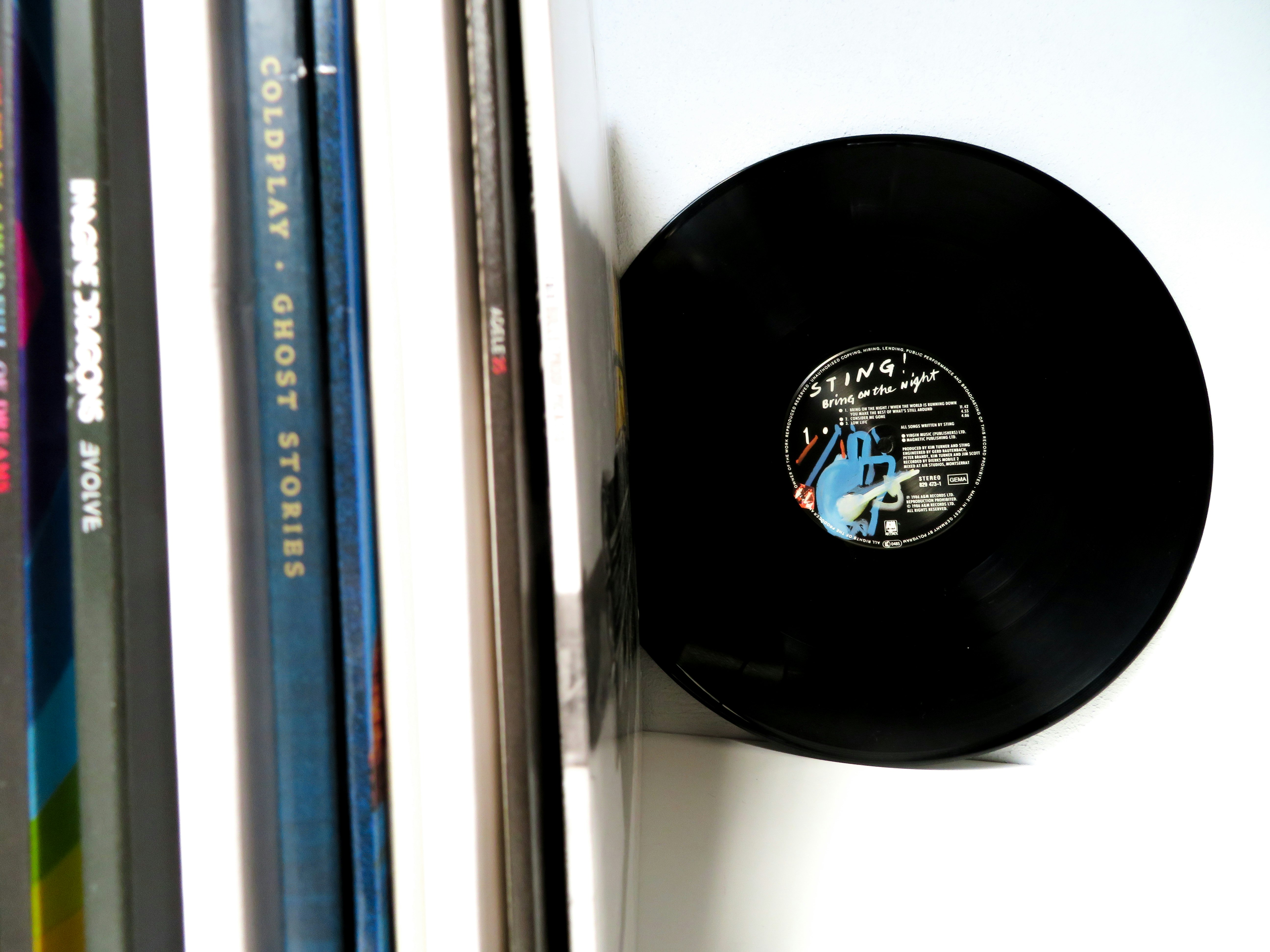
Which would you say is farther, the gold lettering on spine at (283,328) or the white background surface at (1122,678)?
the white background surface at (1122,678)

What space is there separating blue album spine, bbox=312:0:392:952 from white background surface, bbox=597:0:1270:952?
0.43 m

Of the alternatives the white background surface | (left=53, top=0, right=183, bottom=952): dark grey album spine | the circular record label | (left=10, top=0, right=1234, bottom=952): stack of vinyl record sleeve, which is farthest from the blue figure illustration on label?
(left=53, top=0, right=183, bottom=952): dark grey album spine

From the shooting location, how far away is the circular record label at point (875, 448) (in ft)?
1.87

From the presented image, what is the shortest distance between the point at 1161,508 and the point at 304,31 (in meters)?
0.68

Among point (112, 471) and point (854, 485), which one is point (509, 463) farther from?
point (854, 485)

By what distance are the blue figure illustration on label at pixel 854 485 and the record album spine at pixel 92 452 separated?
0.49 m

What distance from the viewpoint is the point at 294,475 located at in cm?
21

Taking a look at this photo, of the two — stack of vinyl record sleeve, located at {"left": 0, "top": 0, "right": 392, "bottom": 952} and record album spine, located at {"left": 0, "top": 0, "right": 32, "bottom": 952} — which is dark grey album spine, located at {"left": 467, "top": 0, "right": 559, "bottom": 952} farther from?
record album spine, located at {"left": 0, "top": 0, "right": 32, "bottom": 952}

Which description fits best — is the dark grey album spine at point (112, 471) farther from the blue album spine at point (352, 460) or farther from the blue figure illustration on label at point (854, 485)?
the blue figure illustration on label at point (854, 485)

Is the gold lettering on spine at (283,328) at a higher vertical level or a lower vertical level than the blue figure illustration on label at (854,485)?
higher

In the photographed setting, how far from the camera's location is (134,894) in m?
0.22

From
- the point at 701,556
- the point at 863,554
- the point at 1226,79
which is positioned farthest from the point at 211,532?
the point at 1226,79

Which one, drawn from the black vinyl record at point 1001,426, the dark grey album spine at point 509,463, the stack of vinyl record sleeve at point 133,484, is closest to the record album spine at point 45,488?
the stack of vinyl record sleeve at point 133,484

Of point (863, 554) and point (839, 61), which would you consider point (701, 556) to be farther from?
point (839, 61)
